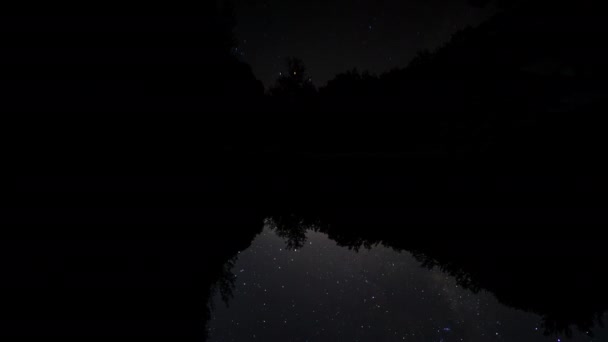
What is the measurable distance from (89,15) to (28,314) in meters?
4.42

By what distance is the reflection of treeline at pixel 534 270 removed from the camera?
13.0 ft

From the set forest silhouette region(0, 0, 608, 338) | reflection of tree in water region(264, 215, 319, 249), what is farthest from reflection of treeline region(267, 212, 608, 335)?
reflection of tree in water region(264, 215, 319, 249)

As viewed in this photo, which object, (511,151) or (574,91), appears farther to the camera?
(511,151)

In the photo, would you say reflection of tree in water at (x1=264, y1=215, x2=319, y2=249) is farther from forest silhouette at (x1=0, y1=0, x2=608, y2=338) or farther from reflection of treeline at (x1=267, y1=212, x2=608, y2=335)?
reflection of treeline at (x1=267, y1=212, x2=608, y2=335)

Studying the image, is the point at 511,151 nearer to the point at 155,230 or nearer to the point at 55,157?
the point at 155,230

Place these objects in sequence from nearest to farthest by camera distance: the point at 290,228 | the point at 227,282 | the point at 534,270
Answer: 1. the point at 534,270
2. the point at 227,282
3. the point at 290,228

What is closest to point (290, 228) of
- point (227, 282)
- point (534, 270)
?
point (227, 282)

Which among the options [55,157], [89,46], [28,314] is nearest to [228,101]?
[89,46]

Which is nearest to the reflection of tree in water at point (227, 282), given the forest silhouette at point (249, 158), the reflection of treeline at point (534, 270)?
the forest silhouette at point (249, 158)

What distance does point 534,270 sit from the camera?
14.1 ft

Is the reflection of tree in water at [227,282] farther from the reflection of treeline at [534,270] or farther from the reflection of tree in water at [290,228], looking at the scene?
the reflection of treeline at [534,270]

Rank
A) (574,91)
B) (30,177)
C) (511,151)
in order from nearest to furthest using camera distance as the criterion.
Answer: (30,177) → (574,91) → (511,151)

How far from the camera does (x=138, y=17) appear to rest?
15.3 feet

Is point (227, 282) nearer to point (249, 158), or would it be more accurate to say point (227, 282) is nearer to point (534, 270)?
point (249, 158)
